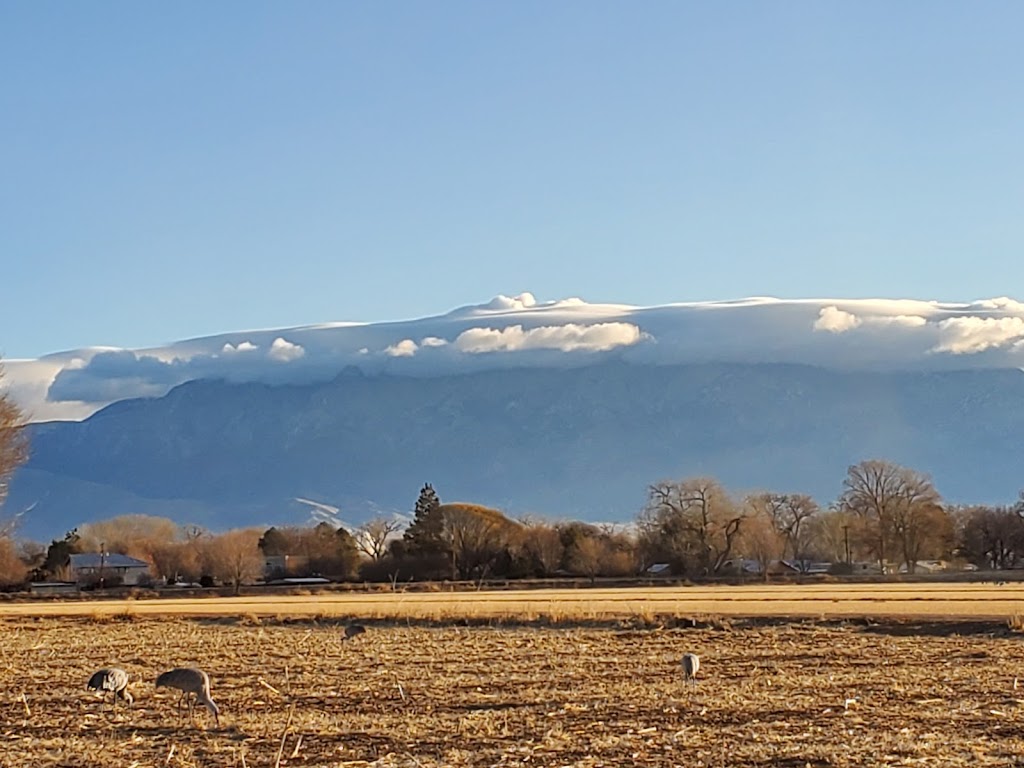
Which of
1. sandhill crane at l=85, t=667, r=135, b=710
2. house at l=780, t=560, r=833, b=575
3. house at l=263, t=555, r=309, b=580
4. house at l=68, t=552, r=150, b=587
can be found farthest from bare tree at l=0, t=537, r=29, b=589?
house at l=780, t=560, r=833, b=575

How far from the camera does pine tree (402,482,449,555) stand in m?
109

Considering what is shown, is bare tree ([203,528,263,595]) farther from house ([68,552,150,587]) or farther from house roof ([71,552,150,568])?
house roof ([71,552,150,568])

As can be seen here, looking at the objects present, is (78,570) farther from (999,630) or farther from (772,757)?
(772,757)

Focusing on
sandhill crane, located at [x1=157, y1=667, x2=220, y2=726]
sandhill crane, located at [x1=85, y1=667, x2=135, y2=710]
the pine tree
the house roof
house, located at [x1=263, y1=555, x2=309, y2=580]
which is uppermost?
the pine tree

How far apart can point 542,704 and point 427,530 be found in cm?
9255

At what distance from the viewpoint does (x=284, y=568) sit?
128875 millimetres

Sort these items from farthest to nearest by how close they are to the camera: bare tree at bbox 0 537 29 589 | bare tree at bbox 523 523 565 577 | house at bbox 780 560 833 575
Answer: house at bbox 780 560 833 575 < bare tree at bbox 523 523 565 577 < bare tree at bbox 0 537 29 589

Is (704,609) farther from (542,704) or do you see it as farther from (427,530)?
(427,530)

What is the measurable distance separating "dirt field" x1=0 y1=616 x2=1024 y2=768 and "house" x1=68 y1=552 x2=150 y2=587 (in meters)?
82.9

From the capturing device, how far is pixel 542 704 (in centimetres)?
1986

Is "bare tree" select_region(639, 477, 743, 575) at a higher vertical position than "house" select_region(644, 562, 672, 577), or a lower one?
higher

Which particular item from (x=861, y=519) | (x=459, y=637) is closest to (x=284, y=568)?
(x=861, y=519)

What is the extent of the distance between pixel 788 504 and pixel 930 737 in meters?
152

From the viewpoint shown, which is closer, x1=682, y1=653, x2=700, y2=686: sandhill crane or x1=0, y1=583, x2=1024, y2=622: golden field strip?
x1=682, y1=653, x2=700, y2=686: sandhill crane
